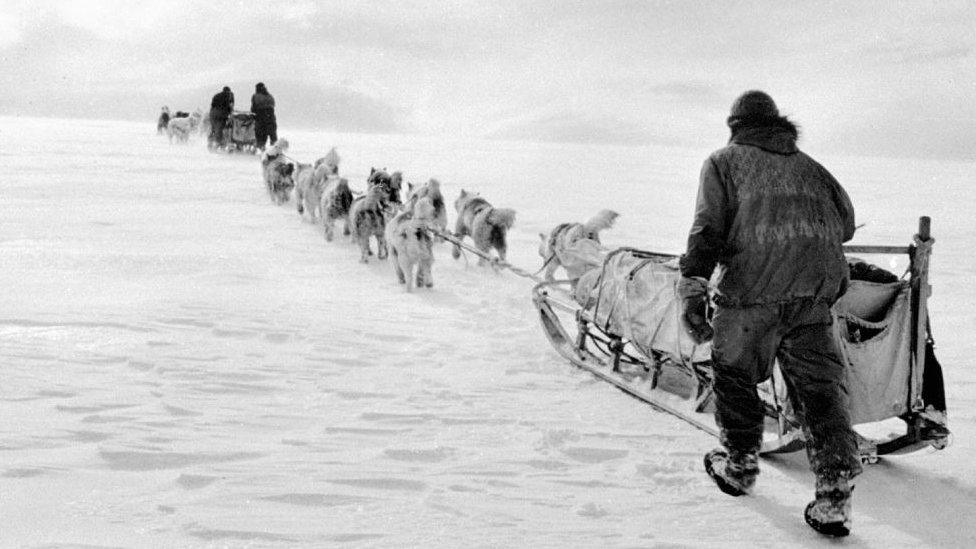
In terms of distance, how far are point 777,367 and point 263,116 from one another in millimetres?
18297

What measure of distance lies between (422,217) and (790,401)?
14.0 feet

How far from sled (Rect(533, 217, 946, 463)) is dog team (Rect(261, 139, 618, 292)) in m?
0.67

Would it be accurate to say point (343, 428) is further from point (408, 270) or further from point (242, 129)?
point (242, 129)

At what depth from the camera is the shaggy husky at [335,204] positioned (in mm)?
8695

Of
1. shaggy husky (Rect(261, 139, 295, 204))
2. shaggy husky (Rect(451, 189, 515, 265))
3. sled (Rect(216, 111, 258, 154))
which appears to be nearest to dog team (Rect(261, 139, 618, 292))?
shaggy husky (Rect(451, 189, 515, 265))

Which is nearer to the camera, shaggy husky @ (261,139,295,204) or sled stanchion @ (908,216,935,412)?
sled stanchion @ (908,216,935,412)

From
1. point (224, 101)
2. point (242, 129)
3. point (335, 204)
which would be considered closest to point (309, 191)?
point (335, 204)

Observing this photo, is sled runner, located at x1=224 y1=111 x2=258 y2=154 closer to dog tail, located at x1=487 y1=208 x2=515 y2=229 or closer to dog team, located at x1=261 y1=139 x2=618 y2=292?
dog team, located at x1=261 y1=139 x2=618 y2=292

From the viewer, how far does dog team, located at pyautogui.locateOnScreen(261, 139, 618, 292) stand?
18.7 ft

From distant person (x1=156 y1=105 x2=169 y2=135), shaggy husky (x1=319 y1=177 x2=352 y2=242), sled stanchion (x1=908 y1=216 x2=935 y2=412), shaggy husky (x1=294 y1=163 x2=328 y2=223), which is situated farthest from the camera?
distant person (x1=156 y1=105 x2=169 y2=135)

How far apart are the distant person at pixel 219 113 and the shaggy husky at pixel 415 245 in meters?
14.6

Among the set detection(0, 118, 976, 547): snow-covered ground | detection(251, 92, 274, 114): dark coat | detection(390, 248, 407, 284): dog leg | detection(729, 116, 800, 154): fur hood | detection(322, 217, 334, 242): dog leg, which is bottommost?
detection(0, 118, 976, 547): snow-covered ground

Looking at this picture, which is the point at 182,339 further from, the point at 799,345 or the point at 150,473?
the point at 799,345

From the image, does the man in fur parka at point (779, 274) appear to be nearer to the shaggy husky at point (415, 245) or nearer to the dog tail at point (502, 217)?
the shaggy husky at point (415, 245)
